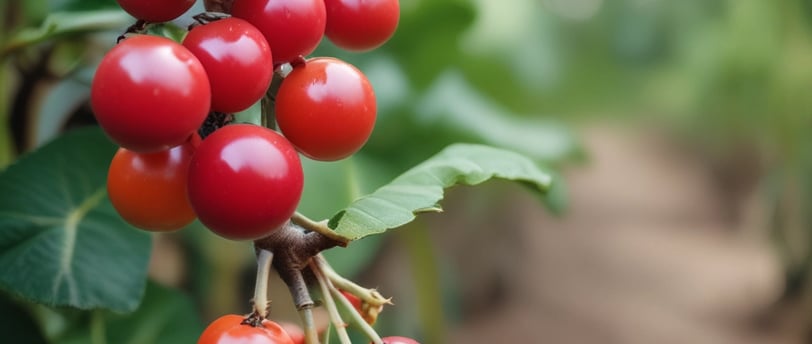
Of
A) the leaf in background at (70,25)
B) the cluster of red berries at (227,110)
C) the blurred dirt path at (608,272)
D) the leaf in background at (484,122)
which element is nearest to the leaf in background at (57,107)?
the leaf in background at (70,25)

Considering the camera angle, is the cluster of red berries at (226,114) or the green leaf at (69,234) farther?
the green leaf at (69,234)

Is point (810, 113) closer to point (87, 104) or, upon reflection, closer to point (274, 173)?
point (87, 104)

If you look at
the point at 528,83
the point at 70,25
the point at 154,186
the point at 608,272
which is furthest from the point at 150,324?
the point at 608,272

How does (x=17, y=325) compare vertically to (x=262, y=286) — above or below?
below

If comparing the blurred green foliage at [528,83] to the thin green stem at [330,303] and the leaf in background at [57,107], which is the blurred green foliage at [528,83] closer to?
the leaf in background at [57,107]

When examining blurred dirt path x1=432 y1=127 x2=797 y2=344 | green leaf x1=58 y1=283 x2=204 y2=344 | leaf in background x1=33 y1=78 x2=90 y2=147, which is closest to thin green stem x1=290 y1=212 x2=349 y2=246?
green leaf x1=58 y1=283 x2=204 y2=344

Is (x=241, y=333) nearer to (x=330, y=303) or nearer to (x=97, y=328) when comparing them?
(x=330, y=303)
